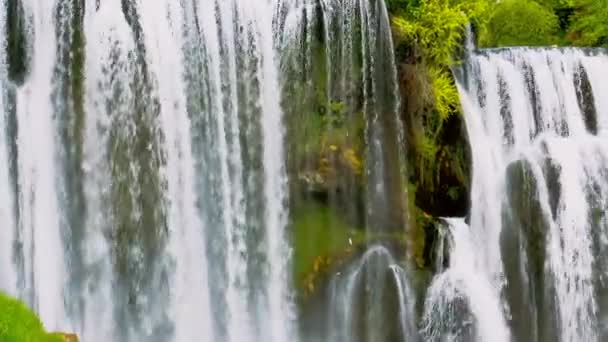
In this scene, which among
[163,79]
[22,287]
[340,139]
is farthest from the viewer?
[340,139]

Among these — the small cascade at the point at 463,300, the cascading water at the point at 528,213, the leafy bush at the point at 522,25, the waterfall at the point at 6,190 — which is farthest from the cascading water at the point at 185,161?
the leafy bush at the point at 522,25

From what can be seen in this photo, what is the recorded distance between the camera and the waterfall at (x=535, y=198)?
12.3 meters

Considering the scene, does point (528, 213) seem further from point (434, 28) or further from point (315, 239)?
point (315, 239)

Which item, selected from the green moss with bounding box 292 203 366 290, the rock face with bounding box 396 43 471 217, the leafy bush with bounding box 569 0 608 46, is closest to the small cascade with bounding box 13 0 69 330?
the green moss with bounding box 292 203 366 290

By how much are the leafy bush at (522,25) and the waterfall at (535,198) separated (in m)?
5.33

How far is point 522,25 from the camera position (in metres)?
19.0

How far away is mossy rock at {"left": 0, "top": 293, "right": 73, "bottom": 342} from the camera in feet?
18.5

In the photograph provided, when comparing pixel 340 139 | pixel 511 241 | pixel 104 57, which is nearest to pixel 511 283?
pixel 511 241

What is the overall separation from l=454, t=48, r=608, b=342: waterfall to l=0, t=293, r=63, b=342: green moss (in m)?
7.18

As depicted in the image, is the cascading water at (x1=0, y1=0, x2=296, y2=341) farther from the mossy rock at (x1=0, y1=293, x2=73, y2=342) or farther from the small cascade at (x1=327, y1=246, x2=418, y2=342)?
the mossy rock at (x1=0, y1=293, x2=73, y2=342)

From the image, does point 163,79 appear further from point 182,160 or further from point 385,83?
point 385,83

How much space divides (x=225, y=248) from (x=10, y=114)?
3.10m

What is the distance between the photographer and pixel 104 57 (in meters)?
10.4

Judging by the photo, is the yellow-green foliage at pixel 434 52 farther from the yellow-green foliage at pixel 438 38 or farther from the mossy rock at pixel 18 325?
the mossy rock at pixel 18 325
